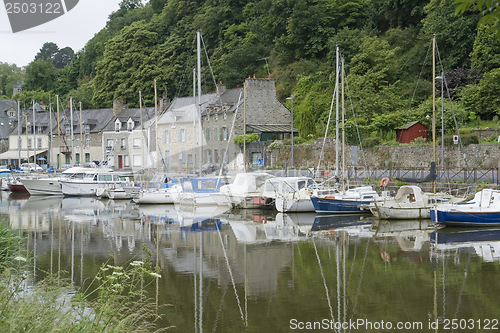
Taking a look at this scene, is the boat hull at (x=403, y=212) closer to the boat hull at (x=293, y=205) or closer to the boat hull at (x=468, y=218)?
the boat hull at (x=468, y=218)

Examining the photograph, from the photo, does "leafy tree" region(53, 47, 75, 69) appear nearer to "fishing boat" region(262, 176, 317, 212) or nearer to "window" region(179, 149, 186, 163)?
"window" region(179, 149, 186, 163)

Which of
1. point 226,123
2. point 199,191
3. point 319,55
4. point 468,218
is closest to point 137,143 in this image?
point 226,123

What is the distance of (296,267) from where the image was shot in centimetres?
1454

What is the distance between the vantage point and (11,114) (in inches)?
3063

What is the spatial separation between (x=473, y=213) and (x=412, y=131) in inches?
704

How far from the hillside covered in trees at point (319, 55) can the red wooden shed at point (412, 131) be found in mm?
1443

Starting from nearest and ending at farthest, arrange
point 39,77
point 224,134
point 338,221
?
point 338,221 → point 224,134 → point 39,77

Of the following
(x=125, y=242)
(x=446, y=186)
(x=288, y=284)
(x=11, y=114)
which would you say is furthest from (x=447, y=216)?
(x=11, y=114)

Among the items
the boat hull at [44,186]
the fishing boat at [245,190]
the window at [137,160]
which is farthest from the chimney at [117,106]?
the fishing boat at [245,190]

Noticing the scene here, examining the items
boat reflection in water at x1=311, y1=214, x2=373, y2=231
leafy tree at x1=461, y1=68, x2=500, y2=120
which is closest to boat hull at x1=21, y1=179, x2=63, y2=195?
boat reflection in water at x1=311, y1=214, x2=373, y2=231

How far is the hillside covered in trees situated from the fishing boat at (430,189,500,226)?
421 inches

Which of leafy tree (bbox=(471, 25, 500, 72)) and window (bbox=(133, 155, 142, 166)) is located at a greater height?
leafy tree (bbox=(471, 25, 500, 72))

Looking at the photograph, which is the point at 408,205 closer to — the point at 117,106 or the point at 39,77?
the point at 117,106

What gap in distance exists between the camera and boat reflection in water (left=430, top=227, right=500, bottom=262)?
16094 mm
